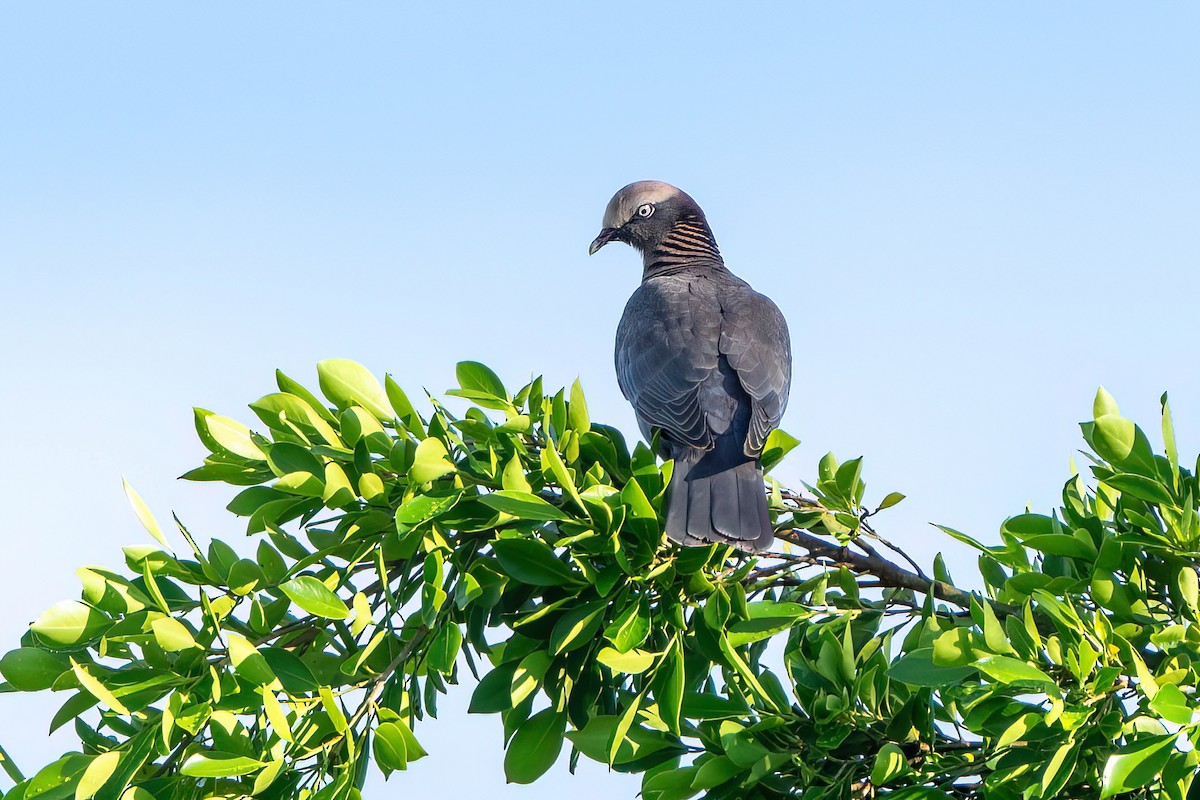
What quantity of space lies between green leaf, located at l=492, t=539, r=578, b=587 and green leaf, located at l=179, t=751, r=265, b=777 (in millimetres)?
579

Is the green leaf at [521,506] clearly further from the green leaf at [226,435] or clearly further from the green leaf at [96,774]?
the green leaf at [96,774]

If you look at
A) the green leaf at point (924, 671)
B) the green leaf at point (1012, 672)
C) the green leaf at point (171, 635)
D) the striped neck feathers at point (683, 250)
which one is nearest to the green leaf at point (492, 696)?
the green leaf at point (171, 635)

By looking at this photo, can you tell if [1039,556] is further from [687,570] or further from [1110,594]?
[687,570]

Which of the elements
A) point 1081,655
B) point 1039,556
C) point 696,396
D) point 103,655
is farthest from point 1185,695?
point 696,396

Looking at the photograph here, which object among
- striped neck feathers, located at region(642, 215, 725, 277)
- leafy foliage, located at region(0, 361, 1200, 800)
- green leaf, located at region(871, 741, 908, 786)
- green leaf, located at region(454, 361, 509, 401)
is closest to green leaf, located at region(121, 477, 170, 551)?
leafy foliage, located at region(0, 361, 1200, 800)

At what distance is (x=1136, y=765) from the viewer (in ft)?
6.51

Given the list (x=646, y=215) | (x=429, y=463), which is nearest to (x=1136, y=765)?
(x=429, y=463)

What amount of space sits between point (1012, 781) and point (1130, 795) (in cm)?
22

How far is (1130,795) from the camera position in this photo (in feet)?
7.16

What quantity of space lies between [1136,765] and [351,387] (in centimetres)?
174

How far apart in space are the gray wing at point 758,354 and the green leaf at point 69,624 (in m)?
1.96

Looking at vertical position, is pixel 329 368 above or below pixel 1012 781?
above

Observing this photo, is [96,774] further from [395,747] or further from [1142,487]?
[1142,487]

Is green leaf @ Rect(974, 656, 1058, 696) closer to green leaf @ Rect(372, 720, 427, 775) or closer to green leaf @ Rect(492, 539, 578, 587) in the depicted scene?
green leaf @ Rect(492, 539, 578, 587)
